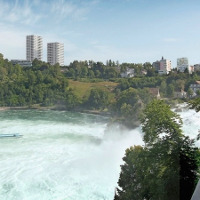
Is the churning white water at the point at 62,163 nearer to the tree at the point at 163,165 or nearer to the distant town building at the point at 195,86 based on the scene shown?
the tree at the point at 163,165

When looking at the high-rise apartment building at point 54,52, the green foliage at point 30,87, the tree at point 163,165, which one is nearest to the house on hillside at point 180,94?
the green foliage at point 30,87

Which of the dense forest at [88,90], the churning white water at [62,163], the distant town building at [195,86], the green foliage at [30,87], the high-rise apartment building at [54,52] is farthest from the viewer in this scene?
the high-rise apartment building at [54,52]

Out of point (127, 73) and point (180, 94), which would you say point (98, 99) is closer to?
point (180, 94)

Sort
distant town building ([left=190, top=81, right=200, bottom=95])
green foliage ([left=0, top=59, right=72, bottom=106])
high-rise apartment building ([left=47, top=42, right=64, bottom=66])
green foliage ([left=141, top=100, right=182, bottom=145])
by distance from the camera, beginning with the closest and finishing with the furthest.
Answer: green foliage ([left=141, top=100, right=182, bottom=145])
distant town building ([left=190, top=81, right=200, bottom=95])
green foliage ([left=0, top=59, right=72, bottom=106])
high-rise apartment building ([left=47, top=42, right=64, bottom=66])

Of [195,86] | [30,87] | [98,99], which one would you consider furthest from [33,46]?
[195,86]

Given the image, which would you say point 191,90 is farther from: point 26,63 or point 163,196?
point 26,63

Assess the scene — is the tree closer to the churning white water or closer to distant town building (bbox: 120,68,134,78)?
the churning white water

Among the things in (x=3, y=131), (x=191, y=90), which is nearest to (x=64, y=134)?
(x=3, y=131)

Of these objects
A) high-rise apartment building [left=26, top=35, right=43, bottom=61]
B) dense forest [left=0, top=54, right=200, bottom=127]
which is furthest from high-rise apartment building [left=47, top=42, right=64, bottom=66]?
dense forest [left=0, top=54, right=200, bottom=127]
